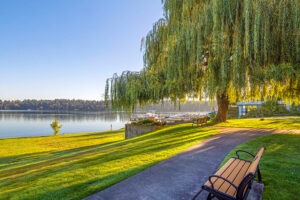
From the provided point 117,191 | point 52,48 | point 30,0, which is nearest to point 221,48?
point 117,191

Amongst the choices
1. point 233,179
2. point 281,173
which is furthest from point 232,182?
point 281,173

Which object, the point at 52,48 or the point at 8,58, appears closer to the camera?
the point at 52,48

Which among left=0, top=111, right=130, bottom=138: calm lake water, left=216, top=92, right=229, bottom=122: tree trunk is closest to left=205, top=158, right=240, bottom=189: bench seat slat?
left=0, top=111, right=130, bottom=138: calm lake water

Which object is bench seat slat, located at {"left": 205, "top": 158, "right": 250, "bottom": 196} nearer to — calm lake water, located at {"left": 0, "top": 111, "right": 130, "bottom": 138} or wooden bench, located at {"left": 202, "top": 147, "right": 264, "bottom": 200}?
wooden bench, located at {"left": 202, "top": 147, "right": 264, "bottom": 200}

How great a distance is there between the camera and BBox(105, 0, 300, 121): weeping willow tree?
6.58 metres

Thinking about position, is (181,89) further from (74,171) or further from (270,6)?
(74,171)

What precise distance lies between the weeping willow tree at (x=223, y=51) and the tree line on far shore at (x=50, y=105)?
366 feet

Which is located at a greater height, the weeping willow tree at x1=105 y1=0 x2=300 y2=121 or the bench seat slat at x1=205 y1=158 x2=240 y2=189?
the weeping willow tree at x1=105 y1=0 x2=300 y2=121

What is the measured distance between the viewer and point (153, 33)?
11.6m

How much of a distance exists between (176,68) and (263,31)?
12.0 feet

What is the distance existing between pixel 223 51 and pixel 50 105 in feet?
459

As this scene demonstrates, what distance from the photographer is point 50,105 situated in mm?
127312

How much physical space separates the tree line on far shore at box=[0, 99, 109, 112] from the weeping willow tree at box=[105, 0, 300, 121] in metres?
112

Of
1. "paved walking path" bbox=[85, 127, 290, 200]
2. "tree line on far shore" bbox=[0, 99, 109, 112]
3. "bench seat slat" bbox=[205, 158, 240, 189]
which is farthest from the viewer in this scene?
"tree line on far shore" bbox=[0, 99, 109, 112]
